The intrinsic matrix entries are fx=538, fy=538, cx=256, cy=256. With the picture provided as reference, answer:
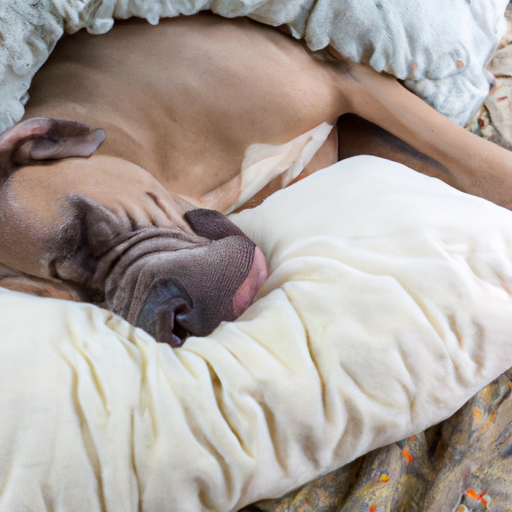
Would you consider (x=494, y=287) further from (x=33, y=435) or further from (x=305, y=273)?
(x=33, y=435)

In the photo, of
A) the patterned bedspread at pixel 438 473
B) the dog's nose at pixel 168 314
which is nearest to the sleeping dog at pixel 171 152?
the dog's nose at pixel 168 314

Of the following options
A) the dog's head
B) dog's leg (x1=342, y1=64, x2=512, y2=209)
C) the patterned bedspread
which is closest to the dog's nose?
the dog's head

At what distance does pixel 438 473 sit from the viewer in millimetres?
651

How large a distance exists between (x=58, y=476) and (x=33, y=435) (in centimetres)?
4

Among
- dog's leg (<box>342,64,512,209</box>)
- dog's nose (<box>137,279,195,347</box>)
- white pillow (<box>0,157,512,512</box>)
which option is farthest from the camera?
dog's leg (<box>342,64,512,209</box>)

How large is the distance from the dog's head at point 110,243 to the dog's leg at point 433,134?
0.39 m

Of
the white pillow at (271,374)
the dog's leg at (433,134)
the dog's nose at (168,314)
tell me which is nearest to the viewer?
the white pillow at (271,374)

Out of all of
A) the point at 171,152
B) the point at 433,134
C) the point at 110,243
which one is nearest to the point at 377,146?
the point at 433,134

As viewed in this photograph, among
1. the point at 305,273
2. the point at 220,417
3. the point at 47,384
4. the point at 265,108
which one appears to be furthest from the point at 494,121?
the point at 47,384

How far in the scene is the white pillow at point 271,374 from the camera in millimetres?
500

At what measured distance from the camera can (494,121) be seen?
1.01 metres

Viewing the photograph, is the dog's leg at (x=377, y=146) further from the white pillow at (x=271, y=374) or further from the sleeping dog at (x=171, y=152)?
the white pillow at (x=271, y=374)

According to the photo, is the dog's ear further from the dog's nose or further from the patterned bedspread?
the patterned bedspread

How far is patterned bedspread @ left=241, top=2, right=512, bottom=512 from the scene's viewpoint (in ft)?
2.06
